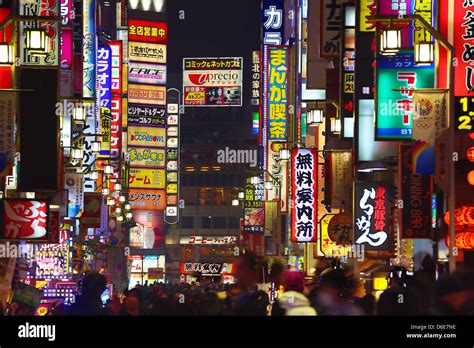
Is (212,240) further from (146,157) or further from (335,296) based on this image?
(335,296)

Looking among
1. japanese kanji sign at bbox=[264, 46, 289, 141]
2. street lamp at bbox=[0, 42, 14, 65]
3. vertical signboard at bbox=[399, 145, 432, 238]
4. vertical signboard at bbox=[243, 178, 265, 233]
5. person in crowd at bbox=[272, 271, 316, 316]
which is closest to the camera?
person in crowd at bbox=[272, 271, 316, 316]

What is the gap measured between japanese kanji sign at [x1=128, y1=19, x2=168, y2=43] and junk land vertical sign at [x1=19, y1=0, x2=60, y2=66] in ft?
170

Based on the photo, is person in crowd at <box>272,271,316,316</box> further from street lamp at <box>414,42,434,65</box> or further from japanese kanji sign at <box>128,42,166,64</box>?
japanese kanji sign at <box>128,42,166,64</box>

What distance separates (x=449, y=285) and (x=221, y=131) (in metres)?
109

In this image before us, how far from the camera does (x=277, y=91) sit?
145ft

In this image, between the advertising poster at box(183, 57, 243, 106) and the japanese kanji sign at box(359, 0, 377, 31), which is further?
Answer: the advertising poster at box(183, 57, 243, 106)

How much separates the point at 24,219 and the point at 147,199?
178ft

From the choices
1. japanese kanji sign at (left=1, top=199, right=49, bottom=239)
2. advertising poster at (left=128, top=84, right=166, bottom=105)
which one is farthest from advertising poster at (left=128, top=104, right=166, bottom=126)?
japanese kanji sign at (left=1, top=199, right=49, bottom=239)

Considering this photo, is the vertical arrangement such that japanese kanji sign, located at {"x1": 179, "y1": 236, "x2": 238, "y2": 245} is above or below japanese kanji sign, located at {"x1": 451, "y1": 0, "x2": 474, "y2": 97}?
below

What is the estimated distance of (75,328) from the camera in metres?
7.37

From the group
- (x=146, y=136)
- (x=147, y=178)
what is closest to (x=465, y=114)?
(x=147, y=178)

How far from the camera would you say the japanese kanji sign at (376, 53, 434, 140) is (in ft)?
66.4

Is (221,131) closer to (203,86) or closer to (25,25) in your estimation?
(203,86)

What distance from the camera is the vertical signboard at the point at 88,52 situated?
101 feet
